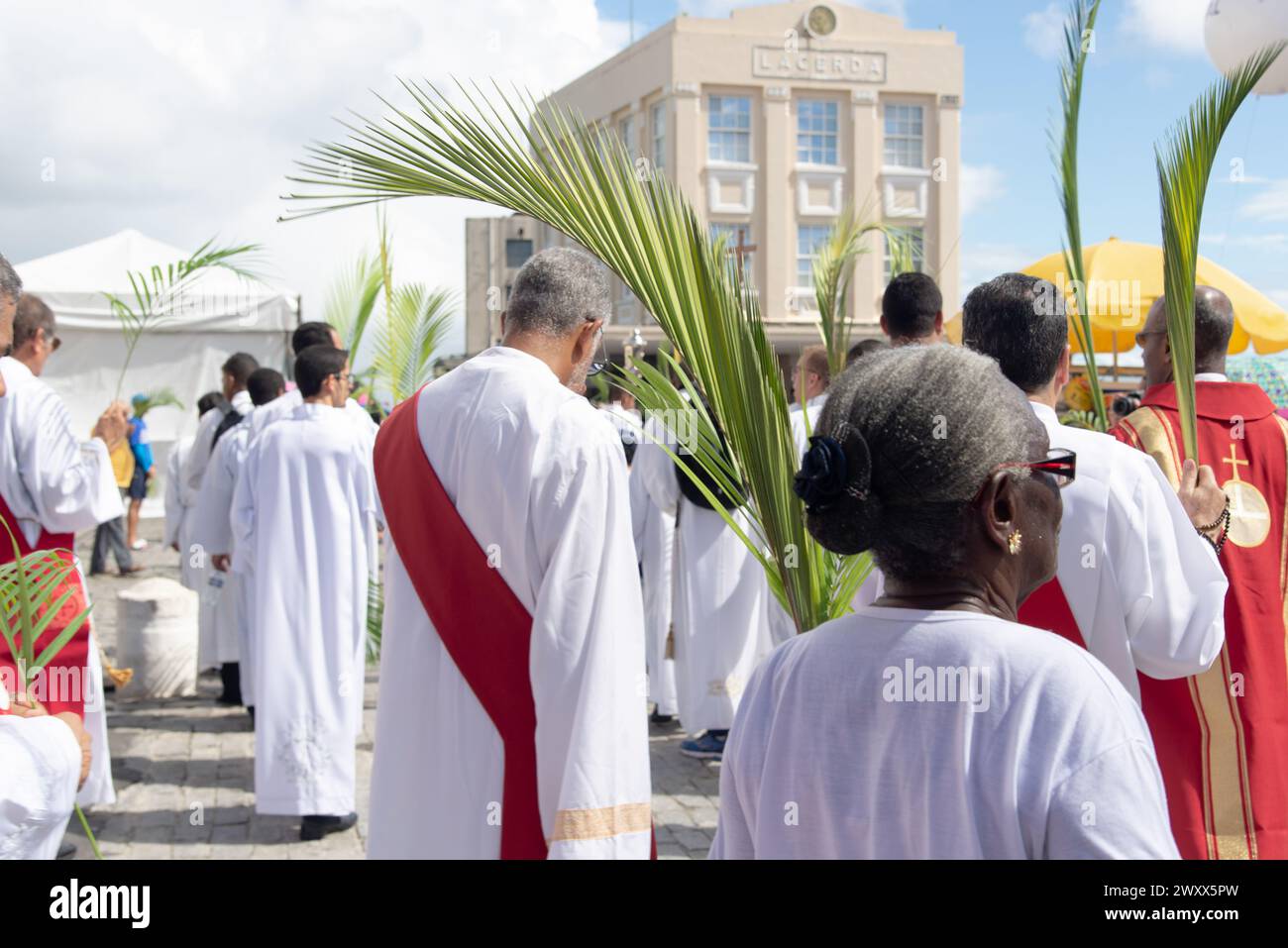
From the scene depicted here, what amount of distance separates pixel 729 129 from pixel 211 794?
33968 mm

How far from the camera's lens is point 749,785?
5.44ft

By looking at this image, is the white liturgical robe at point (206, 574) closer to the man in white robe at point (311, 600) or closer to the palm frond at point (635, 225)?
the man in white robe at point (311, 600)

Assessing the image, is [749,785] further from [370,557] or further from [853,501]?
[370,557]

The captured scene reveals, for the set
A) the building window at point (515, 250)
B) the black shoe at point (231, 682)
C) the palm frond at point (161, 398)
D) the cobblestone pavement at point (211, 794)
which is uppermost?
the building window at point (515, 250)

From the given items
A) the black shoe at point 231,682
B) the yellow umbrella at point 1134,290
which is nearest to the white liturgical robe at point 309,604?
the black shoe at point 231,682

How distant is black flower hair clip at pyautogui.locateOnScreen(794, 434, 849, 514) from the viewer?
60.9 inches

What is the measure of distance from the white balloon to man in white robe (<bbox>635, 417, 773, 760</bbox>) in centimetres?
335

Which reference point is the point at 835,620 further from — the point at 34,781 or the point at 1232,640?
the point at 1232,640

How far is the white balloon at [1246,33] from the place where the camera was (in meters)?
4.21

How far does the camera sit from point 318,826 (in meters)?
5.48

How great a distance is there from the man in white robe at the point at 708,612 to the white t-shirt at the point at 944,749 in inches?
211

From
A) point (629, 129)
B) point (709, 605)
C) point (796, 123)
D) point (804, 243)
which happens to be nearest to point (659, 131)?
point (629, 129)

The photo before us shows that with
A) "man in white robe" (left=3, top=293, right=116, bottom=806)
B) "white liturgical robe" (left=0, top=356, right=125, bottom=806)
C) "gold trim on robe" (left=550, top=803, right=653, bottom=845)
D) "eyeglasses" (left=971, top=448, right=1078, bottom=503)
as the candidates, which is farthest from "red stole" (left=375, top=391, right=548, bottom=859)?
"man in white robe" (left=3, top=293, right=116, bottom=806)
